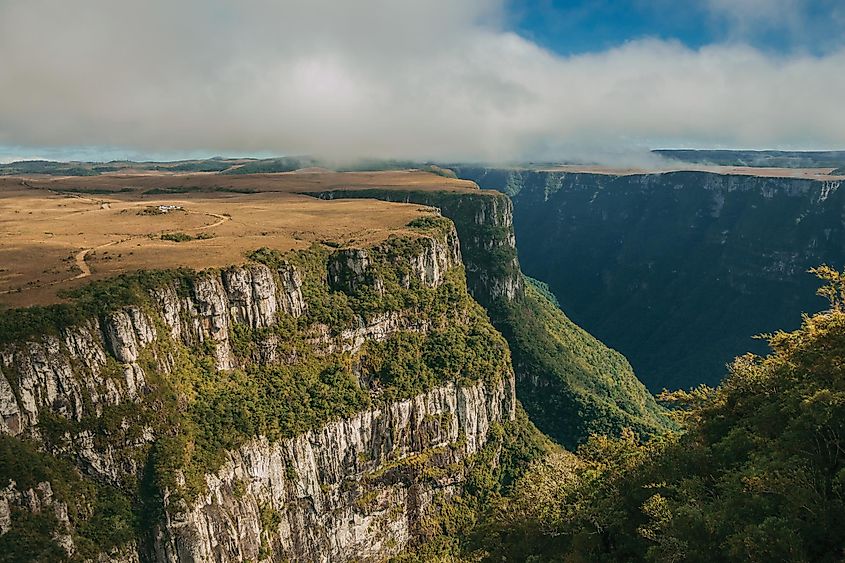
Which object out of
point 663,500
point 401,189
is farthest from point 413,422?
point 401,189

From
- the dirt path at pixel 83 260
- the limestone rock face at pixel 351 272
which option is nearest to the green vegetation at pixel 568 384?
the limestone rock face at pixel 351 272

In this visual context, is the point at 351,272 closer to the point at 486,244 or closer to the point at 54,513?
the point at 54,513

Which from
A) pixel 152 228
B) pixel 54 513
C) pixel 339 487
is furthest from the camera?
pixel 152 228

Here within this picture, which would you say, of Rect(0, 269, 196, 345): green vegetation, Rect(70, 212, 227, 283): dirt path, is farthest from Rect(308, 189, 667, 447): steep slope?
Rect(0, 269, 196, 345): green vegetation

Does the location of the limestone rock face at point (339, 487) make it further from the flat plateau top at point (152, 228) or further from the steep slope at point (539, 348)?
the steep slope at point (539, 348)

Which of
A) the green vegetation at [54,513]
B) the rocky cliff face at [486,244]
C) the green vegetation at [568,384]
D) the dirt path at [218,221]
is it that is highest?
the dirt path at [218,221]

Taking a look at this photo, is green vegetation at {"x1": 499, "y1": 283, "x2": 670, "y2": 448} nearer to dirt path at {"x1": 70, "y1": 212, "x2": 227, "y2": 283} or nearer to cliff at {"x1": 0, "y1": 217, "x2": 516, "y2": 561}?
cliff at {"x1": 0, "y1": 217, "x2": 516, "y2": 561}

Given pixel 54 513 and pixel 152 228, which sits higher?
pixel 152 228

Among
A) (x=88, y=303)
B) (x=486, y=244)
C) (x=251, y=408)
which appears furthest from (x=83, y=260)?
(x=486, y=244)
